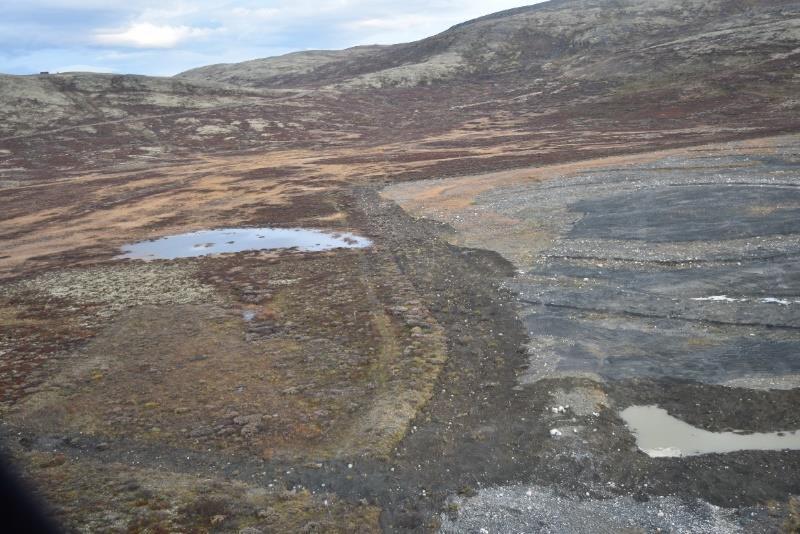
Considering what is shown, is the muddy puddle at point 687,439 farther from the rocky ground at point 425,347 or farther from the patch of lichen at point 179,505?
the patch of lichen at point 179,505

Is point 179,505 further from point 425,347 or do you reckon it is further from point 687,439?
point 687,439

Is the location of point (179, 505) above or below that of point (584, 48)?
below

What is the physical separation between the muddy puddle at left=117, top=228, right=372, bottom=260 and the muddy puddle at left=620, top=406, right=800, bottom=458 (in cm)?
1908

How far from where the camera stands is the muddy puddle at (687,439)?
11281 millimetres

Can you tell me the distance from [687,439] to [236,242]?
2649 centimetres

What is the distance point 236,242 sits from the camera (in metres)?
32.4

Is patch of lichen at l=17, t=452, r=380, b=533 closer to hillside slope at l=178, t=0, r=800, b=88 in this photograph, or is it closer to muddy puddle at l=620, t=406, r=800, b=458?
muddy puddle at l=620, t=406, r=800, b=458

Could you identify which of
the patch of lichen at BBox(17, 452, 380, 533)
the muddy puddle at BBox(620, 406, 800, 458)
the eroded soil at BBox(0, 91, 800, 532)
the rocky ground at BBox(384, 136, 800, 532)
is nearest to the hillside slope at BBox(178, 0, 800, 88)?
the eroded soil at BBox(0, 91, 800, 532)

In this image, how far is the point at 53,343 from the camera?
1908 cm

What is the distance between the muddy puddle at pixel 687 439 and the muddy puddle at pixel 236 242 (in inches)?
751

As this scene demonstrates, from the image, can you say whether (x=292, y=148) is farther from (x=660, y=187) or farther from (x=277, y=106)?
(x=660, y=187)

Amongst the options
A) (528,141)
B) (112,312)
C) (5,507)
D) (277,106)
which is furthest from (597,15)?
(5,507)

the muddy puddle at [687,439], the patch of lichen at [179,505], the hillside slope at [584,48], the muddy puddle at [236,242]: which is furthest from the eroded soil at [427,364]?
the hillside slope at [584,48]

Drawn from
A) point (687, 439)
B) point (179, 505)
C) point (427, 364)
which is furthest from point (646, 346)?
point (179, 505)
